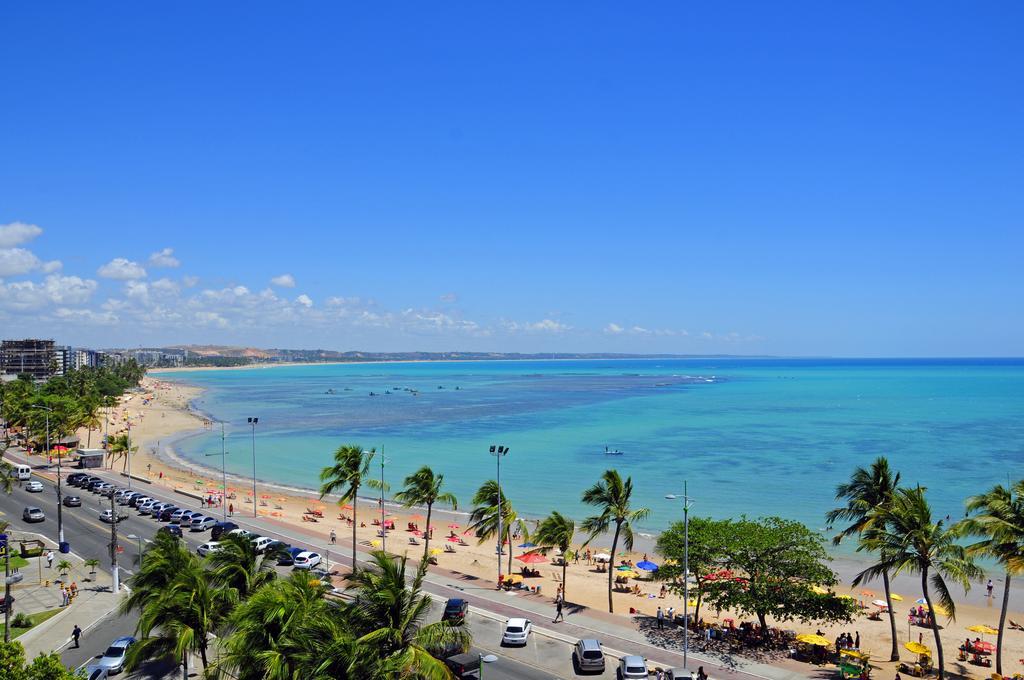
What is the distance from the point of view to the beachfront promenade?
27.0 meters

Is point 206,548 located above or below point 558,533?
below

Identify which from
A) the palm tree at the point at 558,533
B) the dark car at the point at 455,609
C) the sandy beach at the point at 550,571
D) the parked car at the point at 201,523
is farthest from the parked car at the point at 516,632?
the parked car at the point at 201,523

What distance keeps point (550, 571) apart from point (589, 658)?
20841mm

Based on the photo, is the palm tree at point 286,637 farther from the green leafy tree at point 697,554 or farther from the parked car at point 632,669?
the green leafy tree at point 697,554

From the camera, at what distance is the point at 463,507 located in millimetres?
67438

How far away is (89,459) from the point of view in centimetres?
7506

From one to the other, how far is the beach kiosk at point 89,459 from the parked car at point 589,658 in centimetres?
6677

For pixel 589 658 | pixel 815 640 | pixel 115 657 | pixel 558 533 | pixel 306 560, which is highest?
pixel 558 533

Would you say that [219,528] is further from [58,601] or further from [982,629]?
[982,629]

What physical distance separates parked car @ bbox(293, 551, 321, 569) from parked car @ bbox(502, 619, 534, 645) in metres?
14.6

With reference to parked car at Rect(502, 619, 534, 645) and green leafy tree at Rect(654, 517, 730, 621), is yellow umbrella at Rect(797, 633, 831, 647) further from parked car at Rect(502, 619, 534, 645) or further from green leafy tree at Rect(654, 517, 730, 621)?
parked car at Rect(502, 619, 534, 645)

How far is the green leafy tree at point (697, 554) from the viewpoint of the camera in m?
30.6

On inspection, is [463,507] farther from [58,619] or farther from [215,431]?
[215,431]

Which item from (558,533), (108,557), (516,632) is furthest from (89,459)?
(516,632)
